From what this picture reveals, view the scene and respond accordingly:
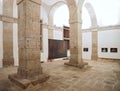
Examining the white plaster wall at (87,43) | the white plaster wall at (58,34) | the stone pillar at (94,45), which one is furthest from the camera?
the white plaster wall at (87,43)

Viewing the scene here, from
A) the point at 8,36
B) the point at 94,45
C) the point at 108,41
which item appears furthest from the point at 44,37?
the point at 108,41

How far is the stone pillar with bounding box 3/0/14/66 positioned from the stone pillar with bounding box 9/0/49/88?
3.78 metres

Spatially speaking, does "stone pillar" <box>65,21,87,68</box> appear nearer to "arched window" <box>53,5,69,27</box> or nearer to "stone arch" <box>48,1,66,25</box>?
"stone arch" <box>48,1,66,25</box>

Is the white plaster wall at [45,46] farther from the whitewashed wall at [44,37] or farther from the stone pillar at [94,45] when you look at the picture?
the stone pillar at [94,45]

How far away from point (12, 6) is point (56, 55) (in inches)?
241

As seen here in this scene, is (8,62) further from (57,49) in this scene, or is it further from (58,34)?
(58,34)

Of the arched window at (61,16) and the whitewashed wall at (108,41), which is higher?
the arched window at (61,16)

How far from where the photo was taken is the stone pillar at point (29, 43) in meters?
3.58

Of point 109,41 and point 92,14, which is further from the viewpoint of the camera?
point 92,14

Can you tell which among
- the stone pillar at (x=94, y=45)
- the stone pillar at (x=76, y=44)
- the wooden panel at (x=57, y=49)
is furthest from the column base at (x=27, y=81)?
the stone pillar at (x=94, y=45)

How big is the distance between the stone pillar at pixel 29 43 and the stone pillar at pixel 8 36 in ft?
12.4

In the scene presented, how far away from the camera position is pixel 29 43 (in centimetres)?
365

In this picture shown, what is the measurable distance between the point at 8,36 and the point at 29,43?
4.48m

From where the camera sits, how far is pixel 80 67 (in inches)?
244
